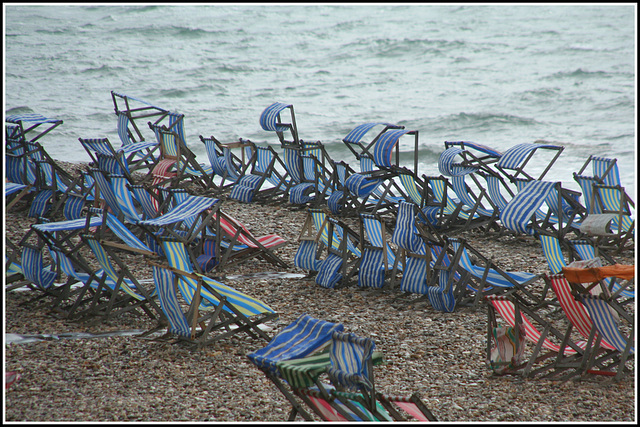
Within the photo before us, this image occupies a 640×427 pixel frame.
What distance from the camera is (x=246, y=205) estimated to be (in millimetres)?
8359

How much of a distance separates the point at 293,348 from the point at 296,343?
51 mm

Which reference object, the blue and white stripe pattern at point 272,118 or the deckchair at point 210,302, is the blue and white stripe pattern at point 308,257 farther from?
the blue and white stripe pattern at point 272,118

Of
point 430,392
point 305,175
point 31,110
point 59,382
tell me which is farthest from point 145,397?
point 31,110

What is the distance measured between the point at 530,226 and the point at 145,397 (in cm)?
480

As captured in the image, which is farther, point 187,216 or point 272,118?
point 272,118

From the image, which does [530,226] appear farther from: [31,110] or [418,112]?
[31,110]

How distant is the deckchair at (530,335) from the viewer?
12.1 ft

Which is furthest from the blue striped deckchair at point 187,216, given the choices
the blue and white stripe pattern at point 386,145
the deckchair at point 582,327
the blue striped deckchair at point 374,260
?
the blue and white stripe pattern at point 386,145

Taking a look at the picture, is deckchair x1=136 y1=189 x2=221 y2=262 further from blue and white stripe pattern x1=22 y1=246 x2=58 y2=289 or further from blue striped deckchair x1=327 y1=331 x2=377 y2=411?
blue striped deckchair x1=327 y1=331 x2=377 y2=411

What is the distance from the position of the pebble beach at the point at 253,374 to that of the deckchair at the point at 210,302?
99mm

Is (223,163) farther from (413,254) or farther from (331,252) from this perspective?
(413,254)

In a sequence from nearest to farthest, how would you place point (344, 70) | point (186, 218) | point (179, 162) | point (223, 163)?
point (186, 218) < point (179, 162) < point (223, 163) < point (344, 70)

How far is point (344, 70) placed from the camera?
29.5 meters

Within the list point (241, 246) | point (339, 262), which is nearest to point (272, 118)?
point (241, 246)
